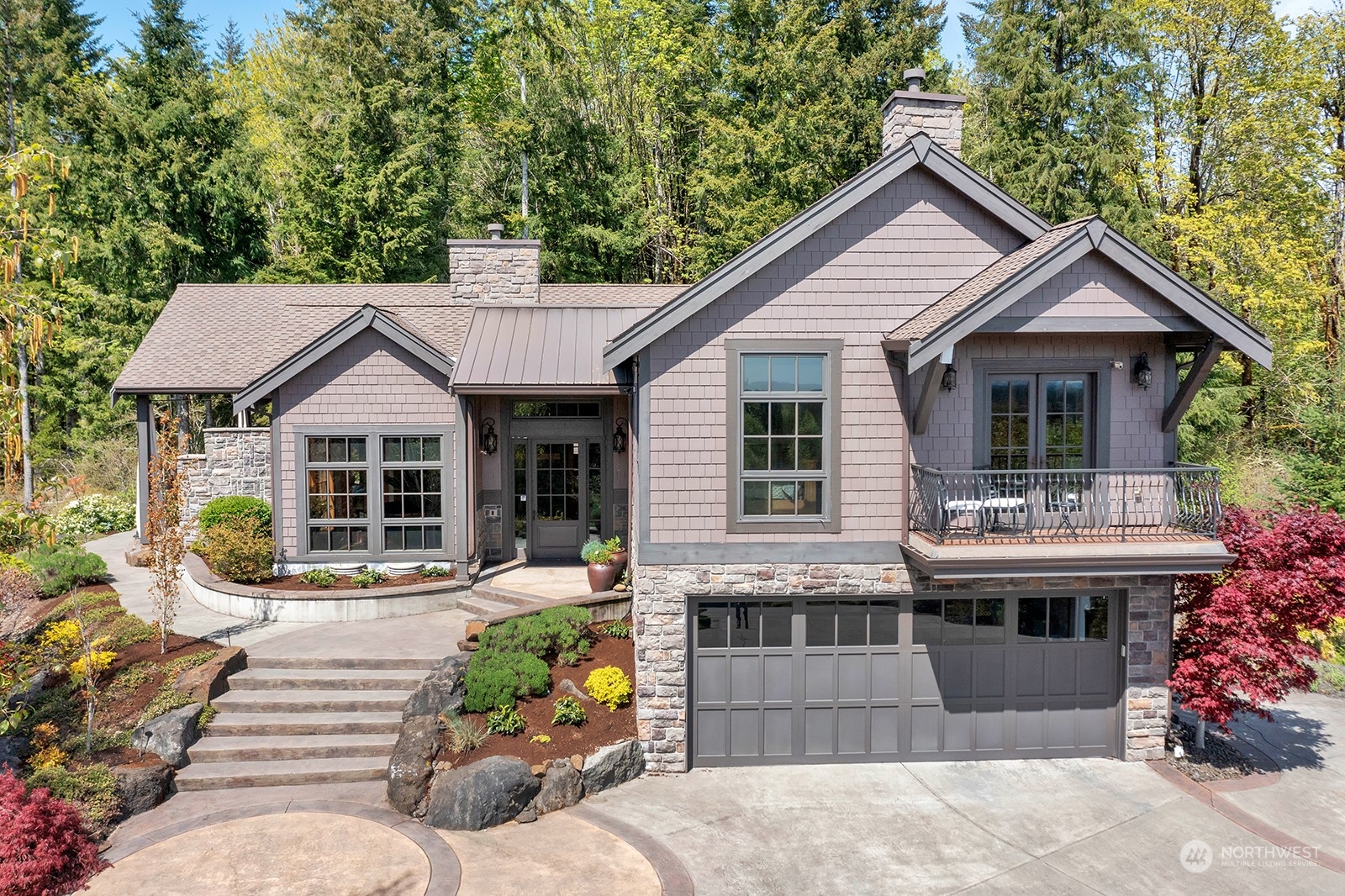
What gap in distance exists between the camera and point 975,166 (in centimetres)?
2505

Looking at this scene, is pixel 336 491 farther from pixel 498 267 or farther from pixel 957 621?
pixel 957 621

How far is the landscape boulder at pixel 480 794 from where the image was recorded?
8.40 meters

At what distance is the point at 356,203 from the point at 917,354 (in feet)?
77.0

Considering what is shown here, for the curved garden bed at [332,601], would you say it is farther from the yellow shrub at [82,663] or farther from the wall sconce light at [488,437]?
the yellow shrub at [82,663]

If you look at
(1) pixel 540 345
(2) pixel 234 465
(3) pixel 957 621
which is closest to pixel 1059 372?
(3) pixel 957 621

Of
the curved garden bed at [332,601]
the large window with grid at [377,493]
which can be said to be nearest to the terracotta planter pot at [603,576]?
the curved garden bed at [332,601]

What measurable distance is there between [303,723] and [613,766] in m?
3.91

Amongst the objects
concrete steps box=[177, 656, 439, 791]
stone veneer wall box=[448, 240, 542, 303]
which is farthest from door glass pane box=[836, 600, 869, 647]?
stone veneer wall box=[448, 240, 542, 303]

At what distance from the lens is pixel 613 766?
9.36 metres

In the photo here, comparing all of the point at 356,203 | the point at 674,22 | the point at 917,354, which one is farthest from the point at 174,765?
the point at 674,22

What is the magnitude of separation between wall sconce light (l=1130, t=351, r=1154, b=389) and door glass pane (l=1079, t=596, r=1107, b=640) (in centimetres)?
266

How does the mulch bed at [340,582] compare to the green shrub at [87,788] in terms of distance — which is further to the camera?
the mulch bed at [340,582]

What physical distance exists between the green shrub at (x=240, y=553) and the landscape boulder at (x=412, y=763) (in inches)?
247

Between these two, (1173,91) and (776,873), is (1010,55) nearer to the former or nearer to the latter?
(1173,91)
